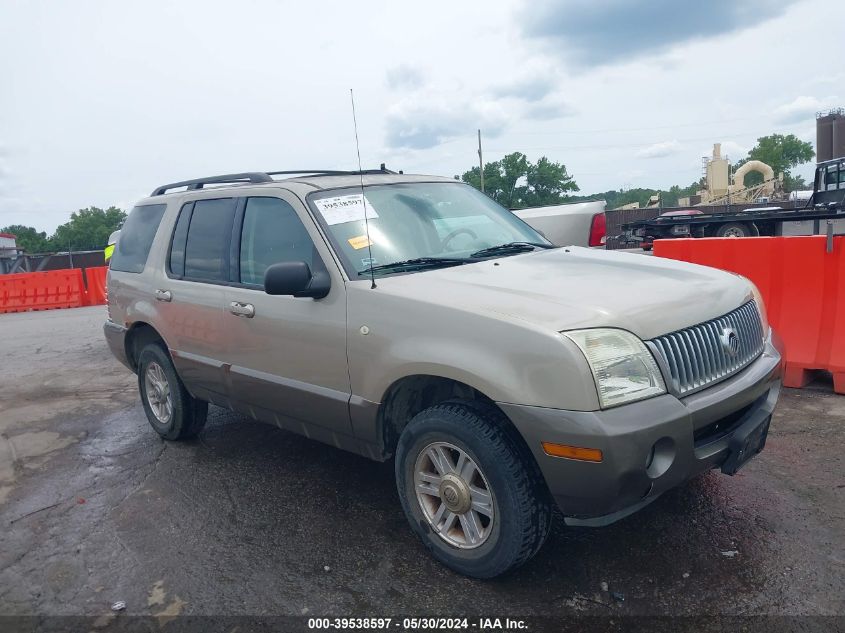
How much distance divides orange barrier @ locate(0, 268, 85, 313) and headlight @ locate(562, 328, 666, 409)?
57.8ft

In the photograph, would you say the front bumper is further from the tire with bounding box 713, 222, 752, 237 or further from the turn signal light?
the tire with bounding box 713, 222, 752, 237

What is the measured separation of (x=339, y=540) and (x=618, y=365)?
175 centimetres

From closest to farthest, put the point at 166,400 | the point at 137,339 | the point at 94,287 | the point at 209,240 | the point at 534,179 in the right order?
1. the point at 209,240
2. the point at 166,400
3. the point at 137,339
4. the point at 94,287
5. the point at 534,179

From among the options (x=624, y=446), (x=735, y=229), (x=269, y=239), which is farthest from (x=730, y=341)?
(x=735, y=229)

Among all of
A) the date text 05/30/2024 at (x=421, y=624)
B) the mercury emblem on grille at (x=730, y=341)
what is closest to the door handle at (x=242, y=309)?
the date text 05/30/2024 at (x=421, y=624)

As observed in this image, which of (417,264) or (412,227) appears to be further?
(412,227)

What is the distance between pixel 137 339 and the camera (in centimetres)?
559

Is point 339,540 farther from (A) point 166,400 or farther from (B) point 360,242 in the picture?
(A) point 166,400

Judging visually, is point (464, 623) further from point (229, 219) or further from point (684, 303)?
point (229, 219)

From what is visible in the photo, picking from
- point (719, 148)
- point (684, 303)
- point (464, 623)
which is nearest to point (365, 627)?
point (464, 623)

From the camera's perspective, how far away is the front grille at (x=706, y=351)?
2.89m

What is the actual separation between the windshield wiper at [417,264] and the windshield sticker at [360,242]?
0.17 meters

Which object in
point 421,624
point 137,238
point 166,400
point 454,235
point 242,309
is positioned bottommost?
point 421,624

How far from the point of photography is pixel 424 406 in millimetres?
3531
